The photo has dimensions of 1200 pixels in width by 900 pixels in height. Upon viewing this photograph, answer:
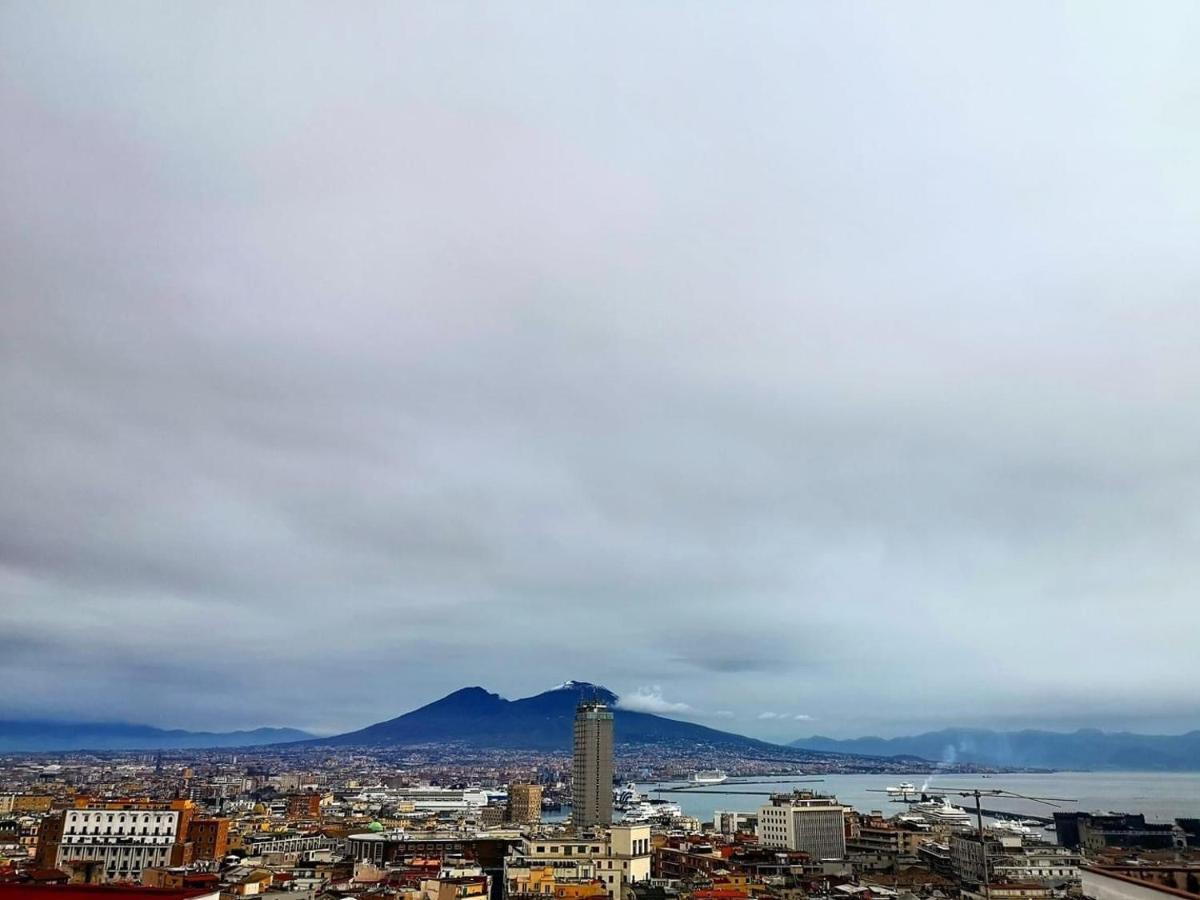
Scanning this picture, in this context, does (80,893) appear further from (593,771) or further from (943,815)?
(943,815)

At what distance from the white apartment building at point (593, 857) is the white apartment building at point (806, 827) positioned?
85.3ft

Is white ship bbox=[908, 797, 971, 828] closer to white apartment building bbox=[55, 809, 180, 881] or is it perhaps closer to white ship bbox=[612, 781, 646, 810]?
white ship bbox=[612, 781, 646, 810]

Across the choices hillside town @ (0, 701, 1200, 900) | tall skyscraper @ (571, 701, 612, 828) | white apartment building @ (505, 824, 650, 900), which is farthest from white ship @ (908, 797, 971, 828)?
white apartment building @ (505, 824, 650, 900)

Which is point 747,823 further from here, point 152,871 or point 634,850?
point 152,871

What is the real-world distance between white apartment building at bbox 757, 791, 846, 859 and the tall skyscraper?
76.2ft

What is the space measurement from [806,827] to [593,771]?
28.6 meters

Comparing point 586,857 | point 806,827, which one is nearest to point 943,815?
point 806,827

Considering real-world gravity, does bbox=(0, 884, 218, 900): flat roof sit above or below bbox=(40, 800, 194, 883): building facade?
above

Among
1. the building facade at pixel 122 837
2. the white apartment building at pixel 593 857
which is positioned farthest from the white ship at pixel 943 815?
the building facade at pixel 122 837

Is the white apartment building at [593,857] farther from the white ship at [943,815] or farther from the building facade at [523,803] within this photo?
the building facade at [523,803]

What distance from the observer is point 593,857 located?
4141 cm

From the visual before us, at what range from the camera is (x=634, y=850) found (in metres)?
46.1

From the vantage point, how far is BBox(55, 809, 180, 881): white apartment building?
5062 centimetres

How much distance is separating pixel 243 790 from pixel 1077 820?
120 meters
